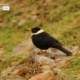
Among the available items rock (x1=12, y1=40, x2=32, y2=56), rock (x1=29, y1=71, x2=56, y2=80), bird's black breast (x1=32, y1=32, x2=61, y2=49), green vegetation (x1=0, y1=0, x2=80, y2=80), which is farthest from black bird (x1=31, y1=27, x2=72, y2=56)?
rock (x1=29, y1=71, x2=56, y2=80)

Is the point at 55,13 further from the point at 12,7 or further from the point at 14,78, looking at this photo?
the point at 14,78

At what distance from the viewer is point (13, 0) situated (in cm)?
1780

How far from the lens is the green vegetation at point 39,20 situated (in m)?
12.4

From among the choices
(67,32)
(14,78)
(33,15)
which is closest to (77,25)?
(67,32)

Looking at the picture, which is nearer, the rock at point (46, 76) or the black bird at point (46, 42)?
the rock at point (46, 76)

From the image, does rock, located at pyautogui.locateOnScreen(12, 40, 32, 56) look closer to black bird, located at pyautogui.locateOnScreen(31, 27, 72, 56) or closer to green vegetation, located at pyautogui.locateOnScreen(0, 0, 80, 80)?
green vegetation, located at pyautogui.locateOnScreen(0, 0, 80, 80)

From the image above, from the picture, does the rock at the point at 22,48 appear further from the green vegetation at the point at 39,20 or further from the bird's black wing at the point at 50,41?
the bird's black wing at the point at 50,41

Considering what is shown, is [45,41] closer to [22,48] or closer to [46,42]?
[46,42]

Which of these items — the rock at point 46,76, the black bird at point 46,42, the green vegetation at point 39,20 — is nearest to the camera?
the rock at point 46,76

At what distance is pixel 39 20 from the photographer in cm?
1534

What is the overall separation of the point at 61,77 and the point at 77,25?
5.31 m

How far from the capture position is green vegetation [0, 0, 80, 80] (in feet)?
40.8

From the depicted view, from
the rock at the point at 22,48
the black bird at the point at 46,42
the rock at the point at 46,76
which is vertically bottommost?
the rock at the point at 22,48

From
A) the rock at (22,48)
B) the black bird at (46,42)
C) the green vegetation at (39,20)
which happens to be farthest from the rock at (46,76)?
the rock at (22,48)
